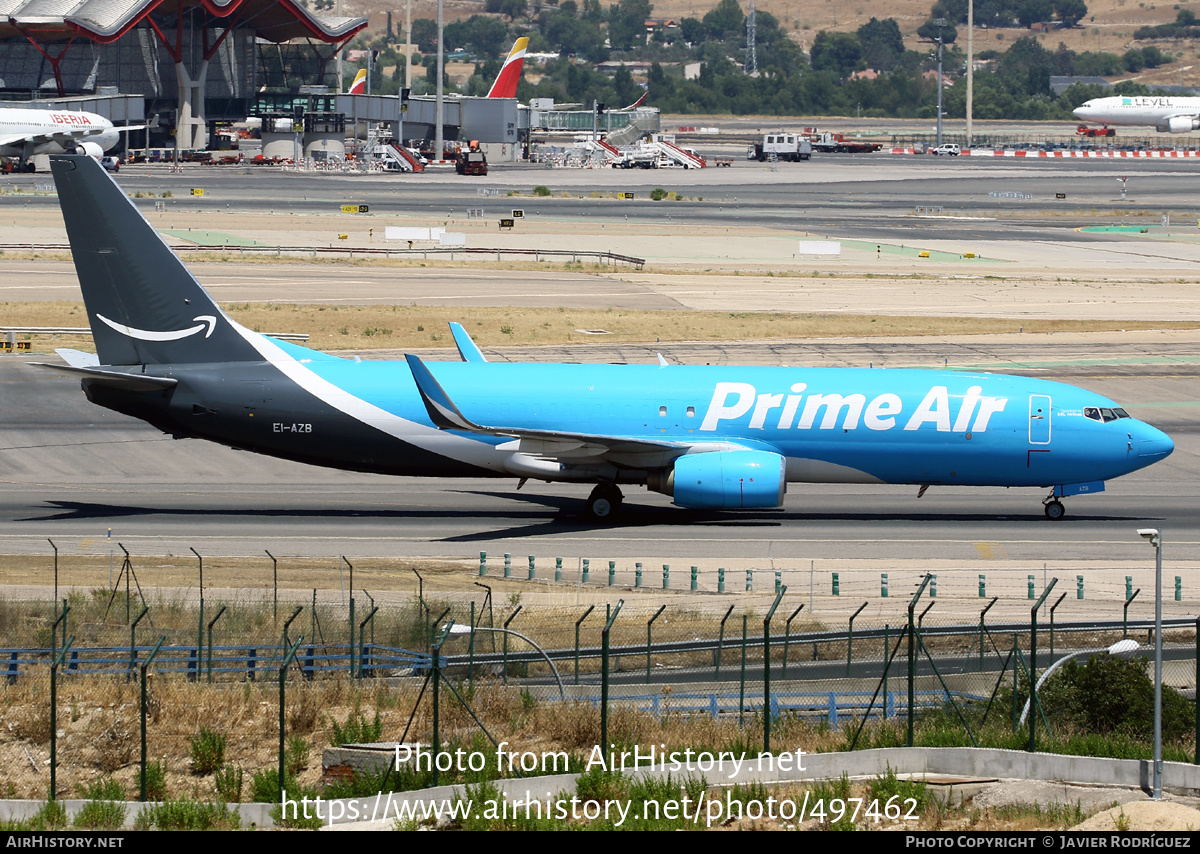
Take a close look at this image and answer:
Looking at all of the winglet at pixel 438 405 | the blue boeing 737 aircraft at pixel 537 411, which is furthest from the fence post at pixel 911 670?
the winglet at pixel 438 405

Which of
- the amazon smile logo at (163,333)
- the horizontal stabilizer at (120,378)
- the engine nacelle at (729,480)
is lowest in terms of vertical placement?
the engine nacelle at (729,480)

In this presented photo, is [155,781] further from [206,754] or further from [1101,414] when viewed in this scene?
[1101,414]

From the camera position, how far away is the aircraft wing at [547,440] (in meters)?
39.6

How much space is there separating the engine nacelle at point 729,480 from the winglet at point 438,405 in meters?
6.03

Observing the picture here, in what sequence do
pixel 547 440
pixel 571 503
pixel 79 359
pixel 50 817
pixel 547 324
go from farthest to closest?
1. pixel 547 324
2. pixel 571 503
3. pixel 79 359
4. pixel 547 440
5. pixel 50 817

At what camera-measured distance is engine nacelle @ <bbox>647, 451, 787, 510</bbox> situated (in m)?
40.5

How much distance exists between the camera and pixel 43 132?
16188 centimetres

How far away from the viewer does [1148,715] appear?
2373 centimetres

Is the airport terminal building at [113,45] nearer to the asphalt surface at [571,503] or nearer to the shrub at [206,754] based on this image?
the asphalt surface at [571,503]

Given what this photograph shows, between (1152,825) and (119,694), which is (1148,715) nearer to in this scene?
(1152,825)

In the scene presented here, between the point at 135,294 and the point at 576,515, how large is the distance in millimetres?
14546

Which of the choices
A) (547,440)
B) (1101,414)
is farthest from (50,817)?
(1101,414)

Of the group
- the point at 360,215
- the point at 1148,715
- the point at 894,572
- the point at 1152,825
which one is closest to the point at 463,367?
the point at 894,572
